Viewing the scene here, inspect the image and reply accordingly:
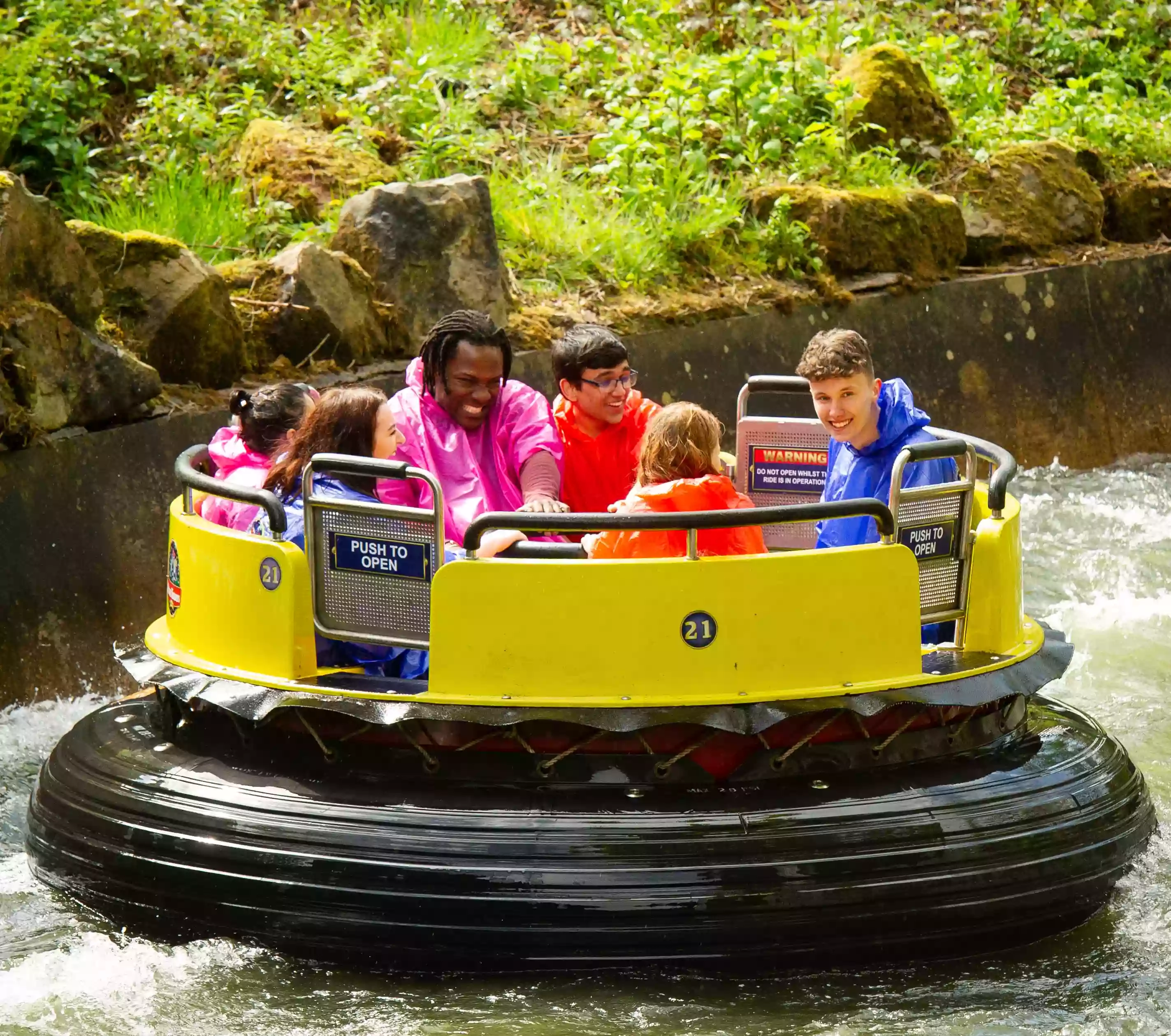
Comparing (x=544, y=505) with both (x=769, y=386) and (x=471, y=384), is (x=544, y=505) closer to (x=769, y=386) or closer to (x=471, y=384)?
(x=471, y=384)

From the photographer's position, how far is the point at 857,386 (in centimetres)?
427

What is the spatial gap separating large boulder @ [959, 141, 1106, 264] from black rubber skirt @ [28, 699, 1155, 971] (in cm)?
589

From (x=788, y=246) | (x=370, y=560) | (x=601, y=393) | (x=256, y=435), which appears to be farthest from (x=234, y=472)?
(x=788, y=246)

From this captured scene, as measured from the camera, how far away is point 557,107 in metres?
9.94

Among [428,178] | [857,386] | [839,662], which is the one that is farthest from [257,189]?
[839,662]

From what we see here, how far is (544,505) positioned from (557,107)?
5680 mm

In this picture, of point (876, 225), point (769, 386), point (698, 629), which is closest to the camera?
point (698, 629)

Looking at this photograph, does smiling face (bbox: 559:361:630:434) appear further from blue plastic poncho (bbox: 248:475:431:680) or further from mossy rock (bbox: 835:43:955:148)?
mossy rock (bbox: 835:43:955:148)

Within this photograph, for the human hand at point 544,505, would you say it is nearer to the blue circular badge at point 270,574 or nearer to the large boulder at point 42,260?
the blue circular badge at point 270,574

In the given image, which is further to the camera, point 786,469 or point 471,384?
point 786,469

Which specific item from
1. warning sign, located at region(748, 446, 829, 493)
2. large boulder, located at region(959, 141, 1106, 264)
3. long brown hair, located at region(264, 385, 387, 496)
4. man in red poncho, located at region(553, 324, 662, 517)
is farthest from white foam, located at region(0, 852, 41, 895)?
large boulder, located at region(959, 141, 1106, 264)

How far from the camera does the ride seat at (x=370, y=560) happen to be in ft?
12.9

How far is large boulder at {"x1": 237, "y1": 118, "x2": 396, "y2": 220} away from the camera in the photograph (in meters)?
8.16

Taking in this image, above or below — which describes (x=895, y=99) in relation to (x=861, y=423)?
above
